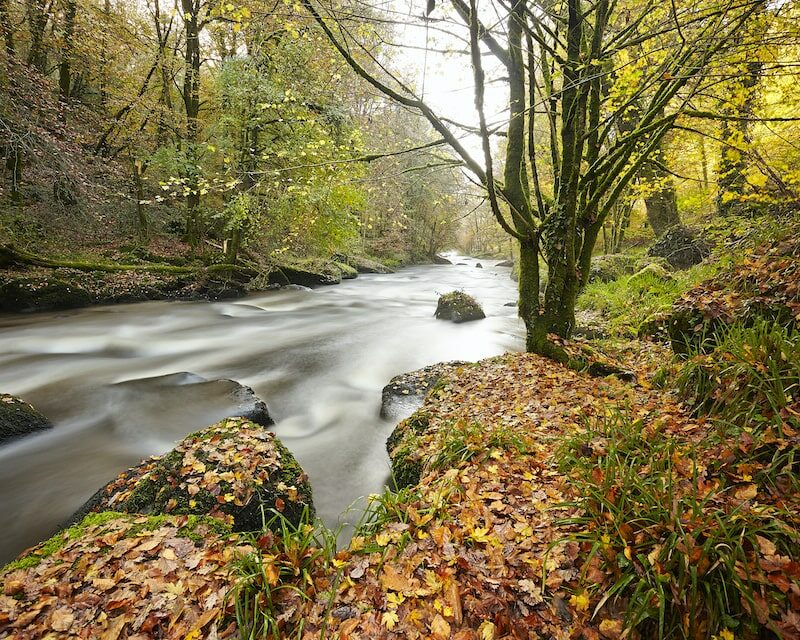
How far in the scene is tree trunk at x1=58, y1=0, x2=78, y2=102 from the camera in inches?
505

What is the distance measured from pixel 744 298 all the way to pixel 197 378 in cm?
782

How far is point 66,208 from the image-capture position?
1318 centimetres

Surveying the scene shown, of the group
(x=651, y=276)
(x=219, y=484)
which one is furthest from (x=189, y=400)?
(x=651, y=276)

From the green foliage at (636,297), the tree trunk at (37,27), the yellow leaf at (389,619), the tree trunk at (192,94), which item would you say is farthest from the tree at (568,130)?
the tree trunk at (37,27)

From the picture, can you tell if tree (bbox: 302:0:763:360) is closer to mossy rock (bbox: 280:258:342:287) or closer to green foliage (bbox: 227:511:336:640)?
green foliage (bbox: 227:511:336:640)

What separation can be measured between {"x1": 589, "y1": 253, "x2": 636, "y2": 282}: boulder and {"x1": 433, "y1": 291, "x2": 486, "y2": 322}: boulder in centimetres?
342

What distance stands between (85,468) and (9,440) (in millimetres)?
1230

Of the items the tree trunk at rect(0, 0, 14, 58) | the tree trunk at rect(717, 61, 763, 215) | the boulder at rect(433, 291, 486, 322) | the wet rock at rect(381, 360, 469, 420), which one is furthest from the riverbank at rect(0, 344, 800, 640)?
the tree trunk at rect(0, 0, 14, 58)

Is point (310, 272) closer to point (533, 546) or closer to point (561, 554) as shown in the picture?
point (533, 546)

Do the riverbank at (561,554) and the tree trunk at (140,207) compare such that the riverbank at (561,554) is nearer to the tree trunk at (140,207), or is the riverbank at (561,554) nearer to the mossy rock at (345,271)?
the tree trunk at (140,207)


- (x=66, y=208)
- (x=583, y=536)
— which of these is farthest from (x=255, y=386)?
(x=66, y=208)

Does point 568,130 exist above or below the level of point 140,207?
below

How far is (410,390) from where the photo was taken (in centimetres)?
623

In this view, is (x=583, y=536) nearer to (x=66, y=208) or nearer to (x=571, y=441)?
(x=571, y=441)
